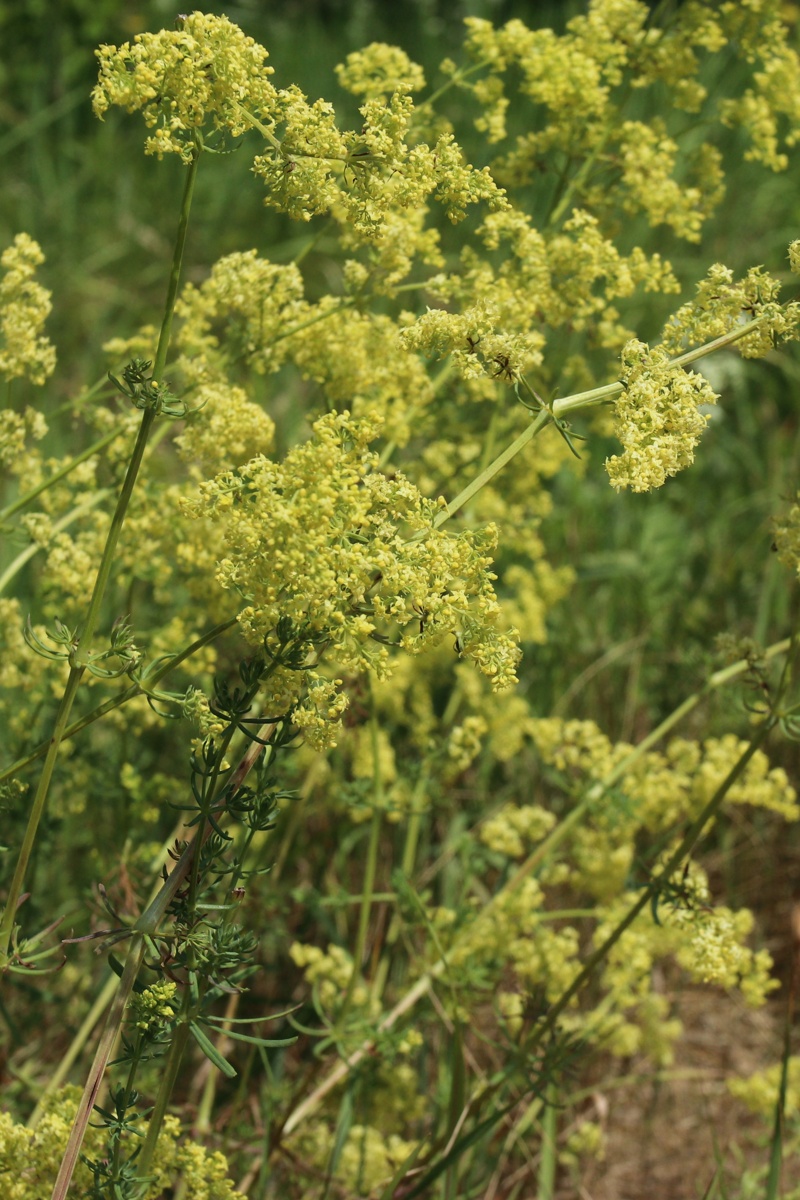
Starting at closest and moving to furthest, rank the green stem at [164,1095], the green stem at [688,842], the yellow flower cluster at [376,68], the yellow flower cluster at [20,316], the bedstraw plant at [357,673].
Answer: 1. the bedstraw plant at [357,673]
2. the green stem at [164,1095]
3. the green stem at [688,842]
4. the yellow flower cluster at [20,316]
5. the yellow flower cluster at [376,68]

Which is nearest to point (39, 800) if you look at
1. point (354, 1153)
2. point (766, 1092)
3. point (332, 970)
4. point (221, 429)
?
point (221, 429)

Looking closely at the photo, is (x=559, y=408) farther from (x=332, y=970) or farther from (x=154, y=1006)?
(x=332, y=970)

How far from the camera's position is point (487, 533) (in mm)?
1624

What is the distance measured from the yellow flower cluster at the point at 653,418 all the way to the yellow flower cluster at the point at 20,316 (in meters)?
1.05

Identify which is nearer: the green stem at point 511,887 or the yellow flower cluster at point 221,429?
the yellow flower cluster at point 221,429

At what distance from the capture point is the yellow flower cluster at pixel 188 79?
1.51m

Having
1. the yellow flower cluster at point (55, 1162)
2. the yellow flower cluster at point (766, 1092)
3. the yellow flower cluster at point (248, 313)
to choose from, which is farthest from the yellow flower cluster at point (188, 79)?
the yellow flower cluster at point (766, 1092)

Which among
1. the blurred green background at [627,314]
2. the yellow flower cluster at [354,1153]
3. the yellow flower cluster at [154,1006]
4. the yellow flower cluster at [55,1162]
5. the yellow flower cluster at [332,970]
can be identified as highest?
the blurred green background at [627,314]

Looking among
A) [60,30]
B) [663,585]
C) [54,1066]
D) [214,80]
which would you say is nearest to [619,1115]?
[54,1066]

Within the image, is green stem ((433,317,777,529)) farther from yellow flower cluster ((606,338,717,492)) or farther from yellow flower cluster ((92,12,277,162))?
yellow flower cluster ((92,12,277,162))

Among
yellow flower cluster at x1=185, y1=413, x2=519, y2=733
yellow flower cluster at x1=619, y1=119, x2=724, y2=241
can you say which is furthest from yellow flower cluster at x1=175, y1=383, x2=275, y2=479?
yellow flower cluster at x1=619, y1=119, x2=724, y2=241

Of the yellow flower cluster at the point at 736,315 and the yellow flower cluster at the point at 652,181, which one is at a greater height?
the yellow flower cluster at the point at 652,181

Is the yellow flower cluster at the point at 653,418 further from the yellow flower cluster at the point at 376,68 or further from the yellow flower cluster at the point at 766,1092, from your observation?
the yellow flower cluster at the point at 766,1092

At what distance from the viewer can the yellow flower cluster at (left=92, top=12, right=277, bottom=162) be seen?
1508 mm
